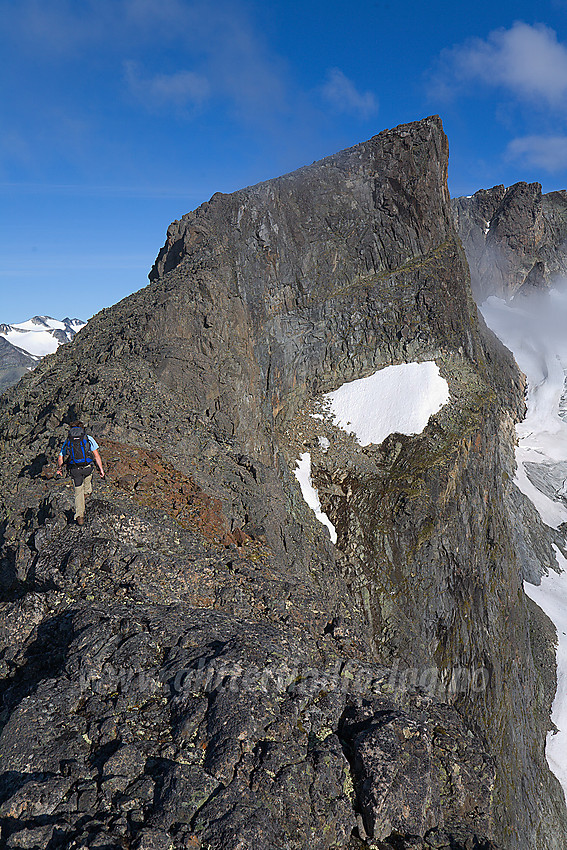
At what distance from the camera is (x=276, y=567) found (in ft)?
43.5

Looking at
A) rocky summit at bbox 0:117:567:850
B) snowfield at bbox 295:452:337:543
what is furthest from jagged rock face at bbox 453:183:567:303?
snowfield at bbox 295:452:337:543

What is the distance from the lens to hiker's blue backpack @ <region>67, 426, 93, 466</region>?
11469 mm

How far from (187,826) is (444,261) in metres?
44.5

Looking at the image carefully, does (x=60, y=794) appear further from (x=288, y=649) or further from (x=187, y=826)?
(x=288, y=649)

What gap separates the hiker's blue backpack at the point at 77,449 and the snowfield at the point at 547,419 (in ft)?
138

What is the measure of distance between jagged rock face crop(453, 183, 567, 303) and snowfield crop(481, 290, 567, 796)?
441 cm

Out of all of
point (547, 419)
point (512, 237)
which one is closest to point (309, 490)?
point (547, 419)

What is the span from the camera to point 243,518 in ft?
52.8

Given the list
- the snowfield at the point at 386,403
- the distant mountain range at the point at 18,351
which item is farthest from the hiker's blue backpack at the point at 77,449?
the distant mountain range at the point at 18,351

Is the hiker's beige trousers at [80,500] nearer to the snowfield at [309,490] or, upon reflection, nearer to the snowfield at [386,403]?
the snowfield at [309,490]

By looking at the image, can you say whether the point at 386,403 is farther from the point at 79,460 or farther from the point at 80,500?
the point at 80,500

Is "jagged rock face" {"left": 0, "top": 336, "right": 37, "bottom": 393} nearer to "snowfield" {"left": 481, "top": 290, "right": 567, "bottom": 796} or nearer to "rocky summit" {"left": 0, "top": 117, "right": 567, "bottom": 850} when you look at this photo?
"rocky summit" {"left": 0, "top": 117, "right": 567, "bottom": 850}

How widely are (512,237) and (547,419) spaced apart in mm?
47363

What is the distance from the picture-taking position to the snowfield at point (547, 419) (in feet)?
140
